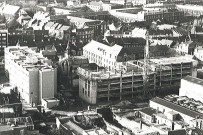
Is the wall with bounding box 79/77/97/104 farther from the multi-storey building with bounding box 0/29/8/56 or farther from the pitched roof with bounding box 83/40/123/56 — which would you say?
the multi-storey building with bounding box 0/29/8/56

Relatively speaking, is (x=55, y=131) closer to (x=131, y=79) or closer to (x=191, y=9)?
(x=131, y=79)

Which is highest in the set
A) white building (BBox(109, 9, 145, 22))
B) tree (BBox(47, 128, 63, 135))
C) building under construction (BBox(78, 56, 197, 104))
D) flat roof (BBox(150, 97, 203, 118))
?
white building (BBox(109, 9, 145, 22))

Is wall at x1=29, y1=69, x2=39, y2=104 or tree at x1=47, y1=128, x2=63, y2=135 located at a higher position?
wall at x1=29, y1=69, x2=39, y2=104

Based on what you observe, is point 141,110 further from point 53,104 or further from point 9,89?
point 9,89

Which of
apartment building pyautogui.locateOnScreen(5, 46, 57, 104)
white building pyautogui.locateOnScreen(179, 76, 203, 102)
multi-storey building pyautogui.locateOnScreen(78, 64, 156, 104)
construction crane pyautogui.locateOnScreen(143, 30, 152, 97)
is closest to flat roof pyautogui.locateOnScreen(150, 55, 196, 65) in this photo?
A: multi-storey building pyautogui.locateOnScreen(78, 64, 156, 104)

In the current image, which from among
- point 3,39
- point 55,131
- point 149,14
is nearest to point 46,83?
point 55,131
